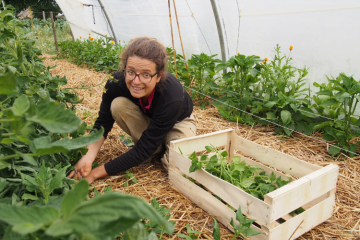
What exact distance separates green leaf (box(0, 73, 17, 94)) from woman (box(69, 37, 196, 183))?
3.76 ft

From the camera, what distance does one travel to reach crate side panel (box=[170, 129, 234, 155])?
5.86 ft

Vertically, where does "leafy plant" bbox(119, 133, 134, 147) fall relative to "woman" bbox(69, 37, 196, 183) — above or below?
below

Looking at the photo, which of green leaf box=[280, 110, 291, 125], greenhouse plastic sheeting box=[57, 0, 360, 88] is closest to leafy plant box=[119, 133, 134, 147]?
green leaf box=[280, 110, 291, 125]

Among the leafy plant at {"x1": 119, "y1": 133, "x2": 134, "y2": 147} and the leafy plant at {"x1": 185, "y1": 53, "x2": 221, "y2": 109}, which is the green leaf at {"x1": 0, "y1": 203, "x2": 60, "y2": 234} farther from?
the leafy plant at {"x1": 185, "y1": 53, "x2": 221, "y2": 109}

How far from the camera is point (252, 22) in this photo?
3.08 metres

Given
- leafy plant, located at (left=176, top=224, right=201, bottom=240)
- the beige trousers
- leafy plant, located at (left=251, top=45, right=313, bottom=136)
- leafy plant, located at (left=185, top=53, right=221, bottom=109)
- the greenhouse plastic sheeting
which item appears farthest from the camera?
leafy plant, located at (left=185, top=53, right=221, bottom=109)

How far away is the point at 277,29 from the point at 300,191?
202 centimetres

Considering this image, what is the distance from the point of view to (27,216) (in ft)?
1.32

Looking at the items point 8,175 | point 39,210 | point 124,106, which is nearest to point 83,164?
point 124,106

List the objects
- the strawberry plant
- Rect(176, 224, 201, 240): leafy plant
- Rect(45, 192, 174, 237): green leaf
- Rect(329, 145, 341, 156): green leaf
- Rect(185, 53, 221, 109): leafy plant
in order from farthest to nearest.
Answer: the strawberry plant → Rect(185, 53, 221, 109): leafy plant → Rect(329, 145, 341, 156): green leaf → Rect(176, 224, 201, 240): leafy plant → Rect(45, 192, 174, 237): green leaf

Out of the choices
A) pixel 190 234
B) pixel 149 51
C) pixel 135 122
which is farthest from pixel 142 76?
pixel 190 234

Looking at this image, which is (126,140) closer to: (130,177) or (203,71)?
(130,177)

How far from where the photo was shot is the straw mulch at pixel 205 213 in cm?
149

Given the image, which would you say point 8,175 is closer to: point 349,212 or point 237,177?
point 237,177
